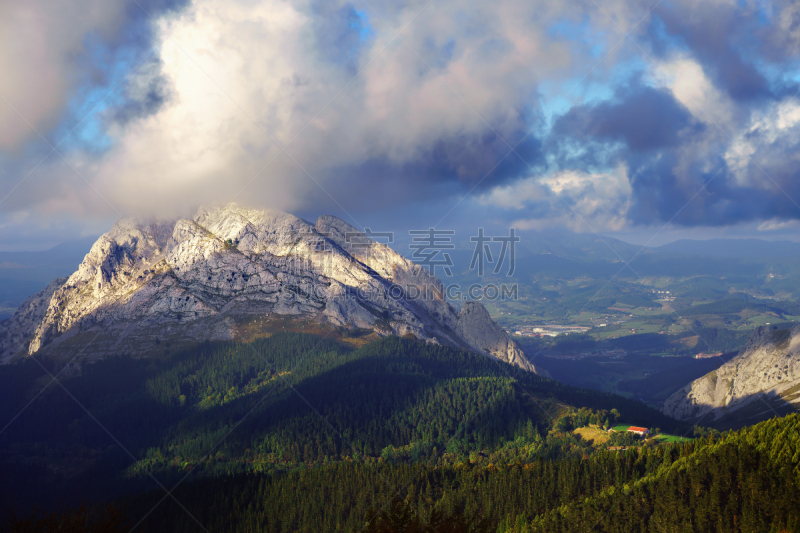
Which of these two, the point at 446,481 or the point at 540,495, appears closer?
the point at 540,495

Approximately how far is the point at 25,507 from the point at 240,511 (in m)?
82.2

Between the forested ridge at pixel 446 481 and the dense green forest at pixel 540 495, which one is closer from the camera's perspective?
the dense green forest at pixel 540 495

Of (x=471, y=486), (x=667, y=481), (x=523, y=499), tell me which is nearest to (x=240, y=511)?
(x=471, y=486)

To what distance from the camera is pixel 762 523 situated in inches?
3310

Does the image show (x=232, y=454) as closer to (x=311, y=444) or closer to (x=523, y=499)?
(x=311, y=444)

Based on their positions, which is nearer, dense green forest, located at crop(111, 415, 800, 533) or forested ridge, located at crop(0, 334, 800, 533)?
dense green forest, located at crop(111, 415, 800, 533)

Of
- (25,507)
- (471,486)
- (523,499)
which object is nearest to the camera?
(523,499)

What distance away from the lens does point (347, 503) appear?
139125mm

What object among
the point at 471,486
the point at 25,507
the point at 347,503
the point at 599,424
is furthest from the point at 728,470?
the point at 25,507

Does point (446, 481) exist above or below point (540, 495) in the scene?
above

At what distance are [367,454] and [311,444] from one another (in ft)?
64.3

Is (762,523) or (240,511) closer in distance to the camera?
(762,523)

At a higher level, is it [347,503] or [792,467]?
[792,467]

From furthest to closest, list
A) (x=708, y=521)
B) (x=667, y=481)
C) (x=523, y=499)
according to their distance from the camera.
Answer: (x=523, y=499) → (x=667, y=481) → (x=708, y=521)
